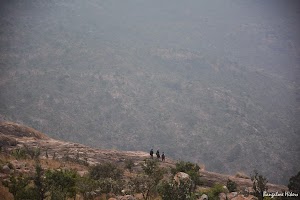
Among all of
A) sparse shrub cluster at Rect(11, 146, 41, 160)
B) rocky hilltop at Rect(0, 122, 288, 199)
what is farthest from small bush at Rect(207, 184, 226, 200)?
sparse shrub cluster at Rect(11, 146, 41, 160)

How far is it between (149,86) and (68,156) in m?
70.4

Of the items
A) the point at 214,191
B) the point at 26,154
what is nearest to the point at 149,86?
the point at 26,154

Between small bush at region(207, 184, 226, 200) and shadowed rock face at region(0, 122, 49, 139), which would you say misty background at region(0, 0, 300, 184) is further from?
small bush at region(207, 184, 226, 200)

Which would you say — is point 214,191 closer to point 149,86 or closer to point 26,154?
point 26,154

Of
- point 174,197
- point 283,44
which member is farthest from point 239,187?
point 283,44

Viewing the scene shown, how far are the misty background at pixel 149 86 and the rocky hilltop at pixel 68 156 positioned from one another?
1527 inches

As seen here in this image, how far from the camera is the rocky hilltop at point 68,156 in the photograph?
75.6 ft

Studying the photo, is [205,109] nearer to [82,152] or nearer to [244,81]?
[244,81]

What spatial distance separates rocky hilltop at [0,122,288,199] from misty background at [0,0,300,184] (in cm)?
3879

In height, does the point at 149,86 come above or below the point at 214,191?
above

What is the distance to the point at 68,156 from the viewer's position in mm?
26531

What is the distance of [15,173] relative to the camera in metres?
17.1

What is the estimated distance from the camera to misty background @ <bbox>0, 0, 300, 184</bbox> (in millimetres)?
78062

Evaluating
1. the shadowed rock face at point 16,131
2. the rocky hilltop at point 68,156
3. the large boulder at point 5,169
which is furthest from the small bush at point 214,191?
the shadowed rock face at point 16,131
